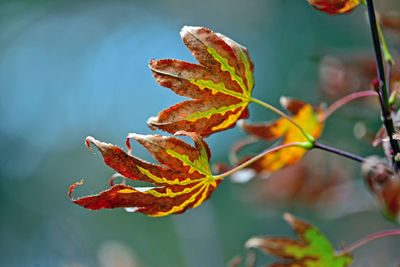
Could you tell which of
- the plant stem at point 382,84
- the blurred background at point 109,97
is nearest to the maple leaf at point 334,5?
the plant stem at point 382,84

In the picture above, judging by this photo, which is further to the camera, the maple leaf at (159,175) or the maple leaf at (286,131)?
the maple leaf at (286,131)

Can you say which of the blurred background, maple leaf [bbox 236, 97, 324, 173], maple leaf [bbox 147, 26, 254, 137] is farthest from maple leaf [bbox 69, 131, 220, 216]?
the blurred background

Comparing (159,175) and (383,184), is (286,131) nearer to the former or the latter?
(383,184)

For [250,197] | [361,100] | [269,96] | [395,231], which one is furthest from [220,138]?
[395,231]

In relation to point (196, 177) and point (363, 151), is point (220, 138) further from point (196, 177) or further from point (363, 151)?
point (196, 177)

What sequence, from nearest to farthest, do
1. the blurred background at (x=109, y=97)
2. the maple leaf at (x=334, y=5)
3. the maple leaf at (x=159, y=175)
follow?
the maple leaf at (x=159, y=175) < the maple leaf at (x=334, y=5) < the blurred background at (x=109, y=97)

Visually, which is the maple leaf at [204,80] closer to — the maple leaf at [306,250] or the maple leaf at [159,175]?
the maple leaf at [159,175]

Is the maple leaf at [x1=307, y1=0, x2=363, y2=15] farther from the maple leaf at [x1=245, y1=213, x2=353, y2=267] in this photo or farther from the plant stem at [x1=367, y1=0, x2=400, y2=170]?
the maple leaf at [x1=245, y1=213, x2=353, y2=267]
